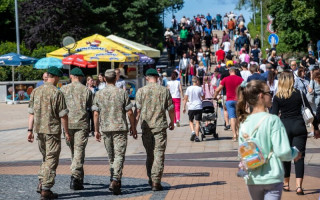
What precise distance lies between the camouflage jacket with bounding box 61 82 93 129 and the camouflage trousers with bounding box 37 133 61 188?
0.61 metres

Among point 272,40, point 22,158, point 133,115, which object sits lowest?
point 22,158

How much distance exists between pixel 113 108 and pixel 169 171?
8.63 ft

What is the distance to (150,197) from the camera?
9555 millimetres

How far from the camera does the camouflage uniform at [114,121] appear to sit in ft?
32.3

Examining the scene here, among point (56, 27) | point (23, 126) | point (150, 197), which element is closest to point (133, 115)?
point (150, 197)

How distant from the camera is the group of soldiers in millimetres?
9508

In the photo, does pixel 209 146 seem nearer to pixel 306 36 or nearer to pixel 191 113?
pixel 191 113

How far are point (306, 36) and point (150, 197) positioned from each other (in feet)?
106

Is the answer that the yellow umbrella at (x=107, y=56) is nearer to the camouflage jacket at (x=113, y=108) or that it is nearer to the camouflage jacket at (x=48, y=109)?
the camouflage jacket at (x=113, y=108)

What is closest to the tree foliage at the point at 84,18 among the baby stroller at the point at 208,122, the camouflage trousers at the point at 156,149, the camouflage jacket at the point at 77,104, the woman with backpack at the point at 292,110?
the baby stroller at the point at 208,122

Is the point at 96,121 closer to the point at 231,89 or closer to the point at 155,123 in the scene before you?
the point at 155,123

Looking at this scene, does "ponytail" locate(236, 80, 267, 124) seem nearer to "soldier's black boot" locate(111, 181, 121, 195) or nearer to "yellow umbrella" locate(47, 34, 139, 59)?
"soldier's black boot" locate(111, 181, 121, 195)

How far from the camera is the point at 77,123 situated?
10.1 m

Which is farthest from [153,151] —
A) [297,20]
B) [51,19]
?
[51,19]
